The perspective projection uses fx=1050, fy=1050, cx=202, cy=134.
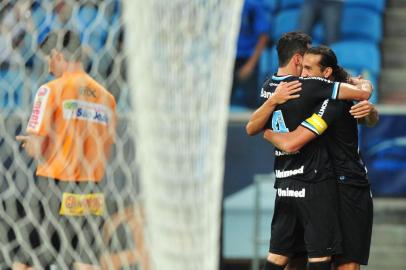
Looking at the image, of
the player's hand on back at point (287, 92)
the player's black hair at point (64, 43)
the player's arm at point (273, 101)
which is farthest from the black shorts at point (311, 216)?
the player's black hair at point (64, 43)

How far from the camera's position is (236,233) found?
7.71 m

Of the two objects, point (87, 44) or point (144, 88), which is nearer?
point (144, 88)

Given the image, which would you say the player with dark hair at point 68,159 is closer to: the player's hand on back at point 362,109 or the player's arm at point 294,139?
the player's arm at point 294,139

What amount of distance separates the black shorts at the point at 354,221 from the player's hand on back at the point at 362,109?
393mm

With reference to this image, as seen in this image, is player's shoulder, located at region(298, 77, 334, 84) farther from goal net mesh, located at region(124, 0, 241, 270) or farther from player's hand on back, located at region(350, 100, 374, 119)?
goal net mesh, located at region(124, 0, 241, 270)

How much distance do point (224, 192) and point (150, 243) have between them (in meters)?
3.82

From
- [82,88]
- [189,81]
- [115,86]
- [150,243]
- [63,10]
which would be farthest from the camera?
[82,88]

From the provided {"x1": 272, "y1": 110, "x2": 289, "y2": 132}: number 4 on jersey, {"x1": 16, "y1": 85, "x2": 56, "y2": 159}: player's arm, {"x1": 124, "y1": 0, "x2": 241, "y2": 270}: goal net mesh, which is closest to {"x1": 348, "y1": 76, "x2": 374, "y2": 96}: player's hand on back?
{"x1": 272, "y1": 110, "x2": 289, "y2": 132}: number 4 on jersey

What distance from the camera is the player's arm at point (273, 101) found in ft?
17.4

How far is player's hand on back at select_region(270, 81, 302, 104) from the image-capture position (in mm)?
5289

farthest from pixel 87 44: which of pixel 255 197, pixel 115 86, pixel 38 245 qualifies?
pixel 255 197

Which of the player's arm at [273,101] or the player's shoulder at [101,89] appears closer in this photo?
the player's shoulder at [101,89]

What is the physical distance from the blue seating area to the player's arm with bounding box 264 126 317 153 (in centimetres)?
290

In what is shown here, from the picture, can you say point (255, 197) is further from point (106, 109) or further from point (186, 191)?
point (186, 191)
